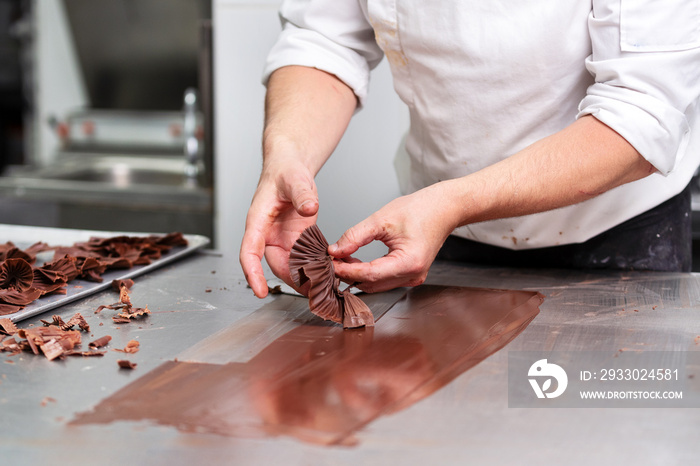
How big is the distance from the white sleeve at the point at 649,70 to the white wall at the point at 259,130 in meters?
1.01

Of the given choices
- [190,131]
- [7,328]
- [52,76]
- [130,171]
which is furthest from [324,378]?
[52,76]

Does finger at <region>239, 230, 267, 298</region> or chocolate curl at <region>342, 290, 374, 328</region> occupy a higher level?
finger at <region>239, 230, 267, 298</region>

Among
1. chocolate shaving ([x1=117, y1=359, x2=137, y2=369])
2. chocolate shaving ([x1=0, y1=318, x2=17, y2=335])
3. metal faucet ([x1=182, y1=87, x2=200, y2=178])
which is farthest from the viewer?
metal faucet ([x1=182, y1=87, x2=200, y2=178])

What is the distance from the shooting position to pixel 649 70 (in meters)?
1.03

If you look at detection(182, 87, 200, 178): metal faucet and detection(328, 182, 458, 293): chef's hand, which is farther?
detection(182, 87, 200, 178): metal faucet

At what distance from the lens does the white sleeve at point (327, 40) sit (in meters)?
1.36

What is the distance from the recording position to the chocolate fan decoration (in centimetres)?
99

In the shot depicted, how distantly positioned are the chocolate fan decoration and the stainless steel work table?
0.12 meters

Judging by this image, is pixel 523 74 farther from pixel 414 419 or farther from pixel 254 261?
pixel 414 419

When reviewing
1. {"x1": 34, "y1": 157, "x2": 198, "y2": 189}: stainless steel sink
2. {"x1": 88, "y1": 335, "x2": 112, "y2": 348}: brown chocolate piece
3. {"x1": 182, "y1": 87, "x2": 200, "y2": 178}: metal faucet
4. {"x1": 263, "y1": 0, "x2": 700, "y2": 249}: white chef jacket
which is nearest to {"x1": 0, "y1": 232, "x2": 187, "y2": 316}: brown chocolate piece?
{"x1": 88, "y1": 335, "x2": 112, "y2": 348}: brown chocolate piece

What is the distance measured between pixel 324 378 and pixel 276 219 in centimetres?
41

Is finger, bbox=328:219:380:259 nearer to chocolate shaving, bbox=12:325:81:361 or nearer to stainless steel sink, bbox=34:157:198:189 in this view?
chocolate shaving, bbox=12:325:81:361

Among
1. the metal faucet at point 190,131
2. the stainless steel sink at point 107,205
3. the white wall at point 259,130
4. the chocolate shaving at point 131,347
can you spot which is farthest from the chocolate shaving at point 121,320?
the metal faucet at point 190,131

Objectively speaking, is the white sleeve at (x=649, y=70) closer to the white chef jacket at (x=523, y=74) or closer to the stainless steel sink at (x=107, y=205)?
the white chef jacket at (x=523, y=74)
